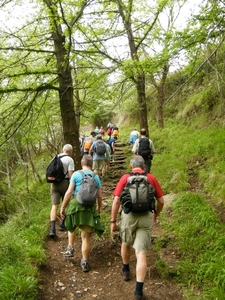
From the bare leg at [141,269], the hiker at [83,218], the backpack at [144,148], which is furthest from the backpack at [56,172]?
the bare leg at [141,269]

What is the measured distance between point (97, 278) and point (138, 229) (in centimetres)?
129

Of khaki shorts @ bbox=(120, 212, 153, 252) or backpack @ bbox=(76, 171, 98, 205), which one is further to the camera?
backpack @ bbox=(76, 171, 98, 205)

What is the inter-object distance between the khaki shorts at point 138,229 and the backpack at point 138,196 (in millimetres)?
150

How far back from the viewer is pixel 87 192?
168 inches

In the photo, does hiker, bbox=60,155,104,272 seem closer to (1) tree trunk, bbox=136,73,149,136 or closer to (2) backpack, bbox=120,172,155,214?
(2) backpack, bbox=120,172,155,214

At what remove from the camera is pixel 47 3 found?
5617 millimetres

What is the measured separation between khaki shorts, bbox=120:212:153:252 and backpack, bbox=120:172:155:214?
150 millimetres

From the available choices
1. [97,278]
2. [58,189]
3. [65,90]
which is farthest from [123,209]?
[65,90]

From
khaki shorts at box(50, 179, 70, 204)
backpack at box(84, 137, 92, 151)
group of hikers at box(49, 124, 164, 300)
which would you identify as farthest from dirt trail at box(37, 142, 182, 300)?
backpack at box(84, 137, 92, 151)

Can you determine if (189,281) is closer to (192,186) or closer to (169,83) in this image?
(192,186)

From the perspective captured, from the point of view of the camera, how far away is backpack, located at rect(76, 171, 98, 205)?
4.24 metres

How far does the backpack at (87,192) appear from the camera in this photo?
4242mm

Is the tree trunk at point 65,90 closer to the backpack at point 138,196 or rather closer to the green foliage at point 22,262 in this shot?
the green foliage at point 22,262

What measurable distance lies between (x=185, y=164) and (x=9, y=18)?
23.3ft
